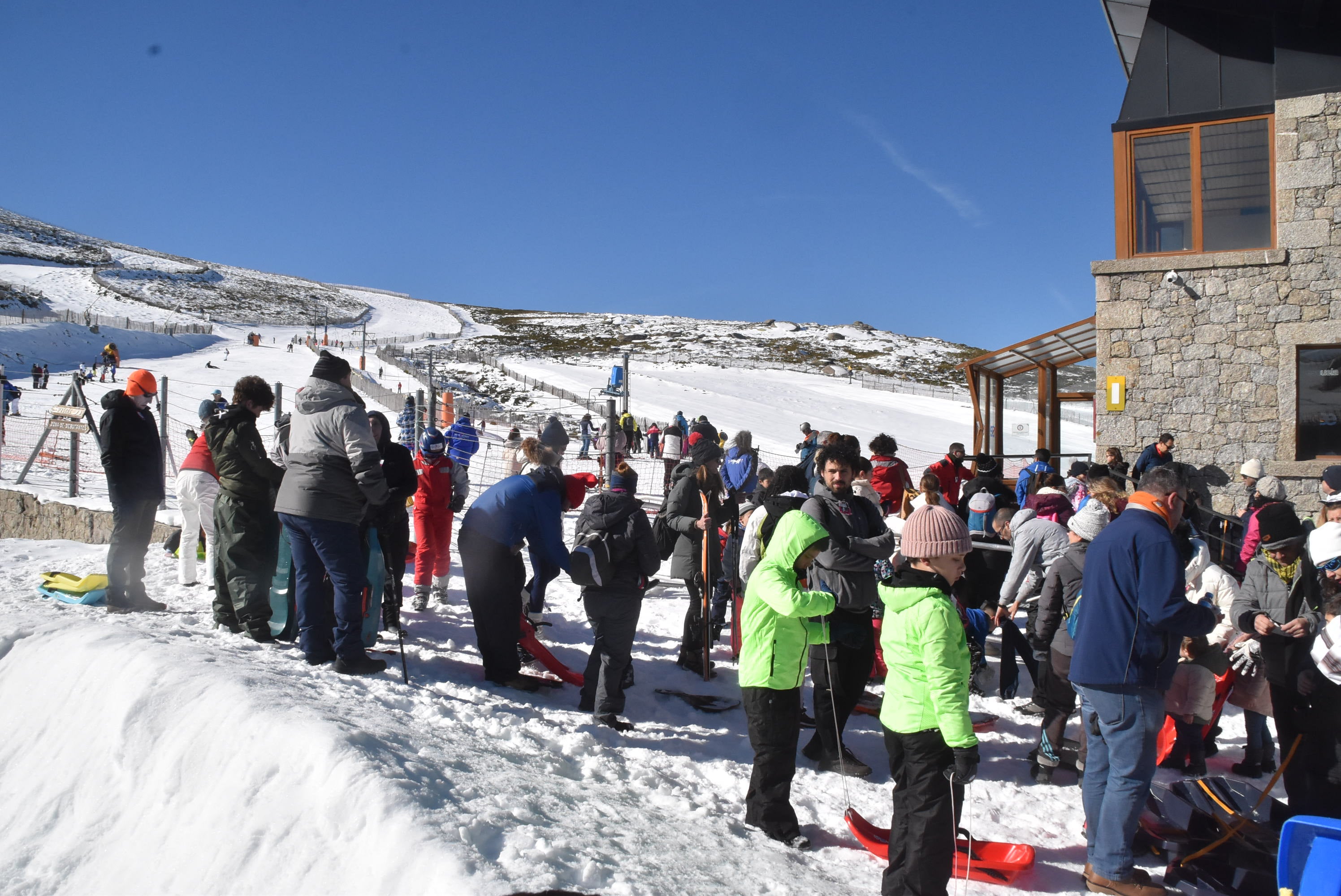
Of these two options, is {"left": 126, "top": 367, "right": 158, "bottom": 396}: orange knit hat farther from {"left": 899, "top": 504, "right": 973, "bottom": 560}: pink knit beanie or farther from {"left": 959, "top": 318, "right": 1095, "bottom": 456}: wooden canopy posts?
{"left": 959, "top": 318, "right": 1095, "bottom": 456}: wooden canopy posts

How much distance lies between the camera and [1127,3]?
11203mm

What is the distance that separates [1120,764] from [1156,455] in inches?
298

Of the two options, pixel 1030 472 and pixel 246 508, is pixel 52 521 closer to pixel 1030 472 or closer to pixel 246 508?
pixel 246 508

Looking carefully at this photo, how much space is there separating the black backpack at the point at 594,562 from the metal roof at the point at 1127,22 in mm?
10841

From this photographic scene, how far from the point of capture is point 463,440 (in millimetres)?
13297

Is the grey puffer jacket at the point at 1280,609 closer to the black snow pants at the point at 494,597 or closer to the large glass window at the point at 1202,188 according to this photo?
the black snow pants at the point at 494,597

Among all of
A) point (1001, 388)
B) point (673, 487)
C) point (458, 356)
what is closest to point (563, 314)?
point (458, 356)

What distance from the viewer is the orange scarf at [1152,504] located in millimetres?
3389

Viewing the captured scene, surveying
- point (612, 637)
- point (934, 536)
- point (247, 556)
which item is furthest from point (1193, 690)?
point (247, 556)

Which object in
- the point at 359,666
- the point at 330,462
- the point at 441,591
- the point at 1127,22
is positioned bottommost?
the point at 359,666

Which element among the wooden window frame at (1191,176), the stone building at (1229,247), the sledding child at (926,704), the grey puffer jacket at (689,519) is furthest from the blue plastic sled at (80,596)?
the wooden window frame at (1191,176)

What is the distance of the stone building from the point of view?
10.0m

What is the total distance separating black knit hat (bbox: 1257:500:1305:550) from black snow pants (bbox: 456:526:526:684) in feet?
13.5

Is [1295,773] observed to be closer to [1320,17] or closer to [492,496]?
[492,496]
